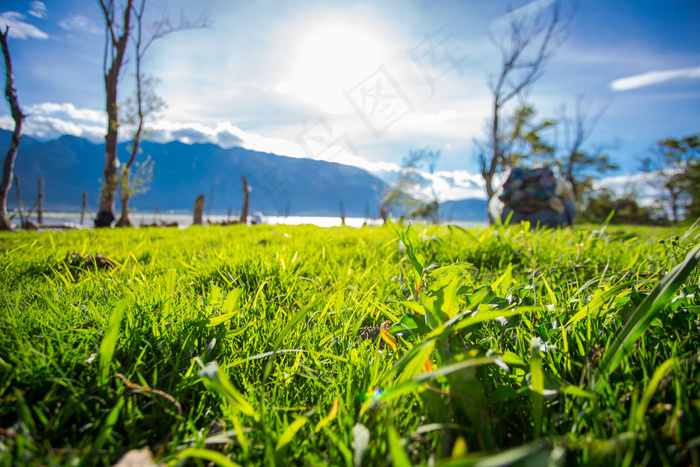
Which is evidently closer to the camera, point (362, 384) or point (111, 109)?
point (362, 384)

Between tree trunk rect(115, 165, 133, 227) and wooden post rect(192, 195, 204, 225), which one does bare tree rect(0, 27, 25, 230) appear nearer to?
tree trunk rect(115, 165, 133, 227)

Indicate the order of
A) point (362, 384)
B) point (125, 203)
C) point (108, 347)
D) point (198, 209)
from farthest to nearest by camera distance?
point (198, 209) < point (125, 203) < point (362, 384) < point (108, 347)

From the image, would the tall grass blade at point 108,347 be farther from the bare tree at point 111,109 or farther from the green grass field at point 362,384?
the bare tree at point 111,109

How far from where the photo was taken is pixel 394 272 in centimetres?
180

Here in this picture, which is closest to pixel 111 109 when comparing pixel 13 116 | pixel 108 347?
pixel 13 116

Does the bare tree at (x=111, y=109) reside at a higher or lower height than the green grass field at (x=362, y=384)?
higher

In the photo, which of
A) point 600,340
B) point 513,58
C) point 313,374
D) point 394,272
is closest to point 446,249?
point 394,272

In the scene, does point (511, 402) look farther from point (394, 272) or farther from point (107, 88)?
point (107, 88)

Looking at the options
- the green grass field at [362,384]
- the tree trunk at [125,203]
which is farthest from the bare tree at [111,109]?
the green grass field at [362,384]

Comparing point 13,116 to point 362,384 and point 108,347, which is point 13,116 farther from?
point 362,384

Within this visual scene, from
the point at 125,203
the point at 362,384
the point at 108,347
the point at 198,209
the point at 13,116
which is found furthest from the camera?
the point at 198,209

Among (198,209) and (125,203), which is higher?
(125,203)

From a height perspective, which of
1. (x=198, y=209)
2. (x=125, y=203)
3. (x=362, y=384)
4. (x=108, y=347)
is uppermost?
(x=125, y=203)

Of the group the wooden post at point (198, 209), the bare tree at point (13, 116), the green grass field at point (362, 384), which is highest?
the bare tree at point (13, 116)
